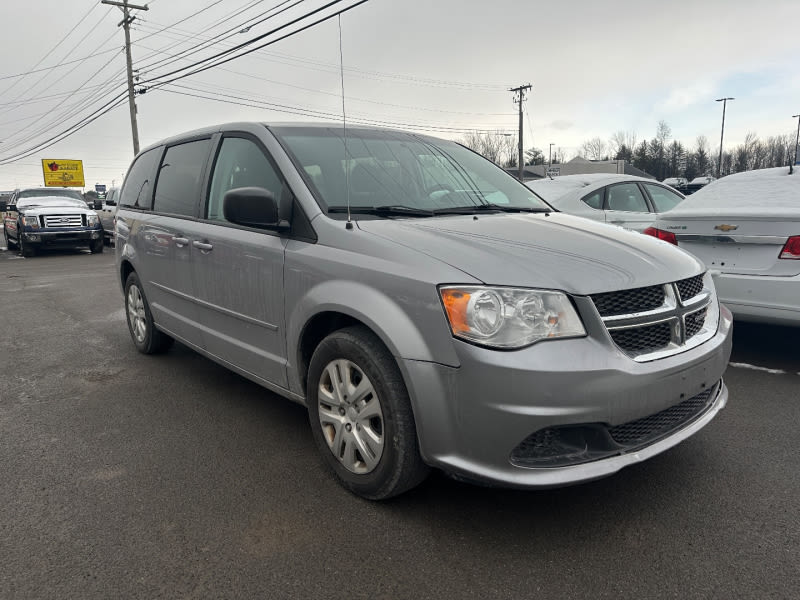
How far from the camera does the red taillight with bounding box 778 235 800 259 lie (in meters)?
4.08

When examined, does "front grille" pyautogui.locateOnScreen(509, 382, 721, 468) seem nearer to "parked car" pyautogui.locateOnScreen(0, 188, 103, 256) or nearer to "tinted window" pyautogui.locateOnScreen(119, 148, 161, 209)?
"tinted window" pyautogui.locateOnScreen(119, 148, 161, 209)

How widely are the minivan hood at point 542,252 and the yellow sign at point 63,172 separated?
214 feet

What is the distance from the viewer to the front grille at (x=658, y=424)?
7.76 feet

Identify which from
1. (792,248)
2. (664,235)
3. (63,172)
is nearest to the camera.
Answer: (792,248)

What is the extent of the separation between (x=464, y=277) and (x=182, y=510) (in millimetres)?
1656

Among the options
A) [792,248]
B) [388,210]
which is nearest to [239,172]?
[388,210]

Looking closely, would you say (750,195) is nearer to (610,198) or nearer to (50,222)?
(610,198)

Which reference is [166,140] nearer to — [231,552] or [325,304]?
[325,304]

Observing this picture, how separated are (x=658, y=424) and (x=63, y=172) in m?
68.1

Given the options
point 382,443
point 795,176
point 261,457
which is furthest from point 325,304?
point 795,176

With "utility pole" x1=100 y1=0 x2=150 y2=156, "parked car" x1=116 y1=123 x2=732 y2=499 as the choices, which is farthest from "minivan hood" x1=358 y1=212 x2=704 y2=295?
"utility pole" x1=100 y1=0 x2=150 y2=156

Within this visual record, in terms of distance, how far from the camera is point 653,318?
2.45 m

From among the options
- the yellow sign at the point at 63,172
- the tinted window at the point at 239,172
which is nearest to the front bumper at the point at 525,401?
the tinted window at the point at 239,172

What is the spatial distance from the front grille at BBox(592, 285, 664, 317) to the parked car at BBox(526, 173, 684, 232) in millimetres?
4842
